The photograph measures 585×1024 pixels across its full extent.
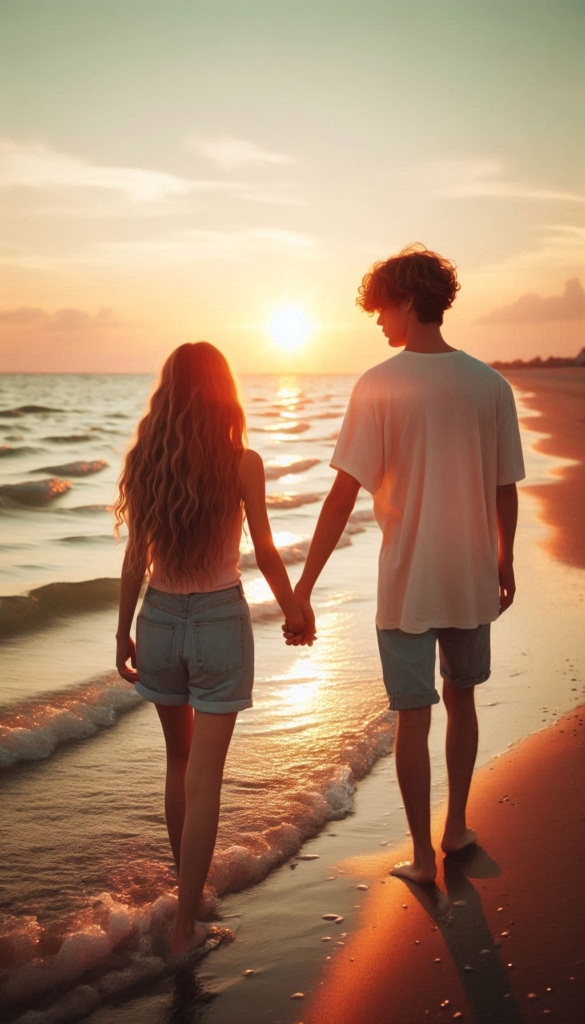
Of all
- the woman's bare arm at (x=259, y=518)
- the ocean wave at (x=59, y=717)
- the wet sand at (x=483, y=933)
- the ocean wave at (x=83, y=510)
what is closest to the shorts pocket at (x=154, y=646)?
the woman's bare arm at (x=259, y=518)

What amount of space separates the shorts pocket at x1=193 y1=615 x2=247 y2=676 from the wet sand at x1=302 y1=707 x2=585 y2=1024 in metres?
0.94

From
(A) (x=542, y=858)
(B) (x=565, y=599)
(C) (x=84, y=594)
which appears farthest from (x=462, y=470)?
(C) (x=84, y=594)

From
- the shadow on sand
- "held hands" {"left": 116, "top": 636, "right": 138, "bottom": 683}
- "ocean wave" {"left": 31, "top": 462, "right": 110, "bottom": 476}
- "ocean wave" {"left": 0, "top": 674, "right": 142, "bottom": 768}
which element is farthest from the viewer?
"ocean wave" {"left": 31, "top": 462, "right": 110, "bottom": 476}

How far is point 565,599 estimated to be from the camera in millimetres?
7492

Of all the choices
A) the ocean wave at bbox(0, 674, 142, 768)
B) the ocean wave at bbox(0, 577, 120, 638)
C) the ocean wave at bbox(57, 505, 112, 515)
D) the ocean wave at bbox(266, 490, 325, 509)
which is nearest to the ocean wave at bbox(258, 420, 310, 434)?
the ocean wave at bbox(266, 490, 325, 509)

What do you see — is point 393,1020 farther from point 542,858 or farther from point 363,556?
point 363,556

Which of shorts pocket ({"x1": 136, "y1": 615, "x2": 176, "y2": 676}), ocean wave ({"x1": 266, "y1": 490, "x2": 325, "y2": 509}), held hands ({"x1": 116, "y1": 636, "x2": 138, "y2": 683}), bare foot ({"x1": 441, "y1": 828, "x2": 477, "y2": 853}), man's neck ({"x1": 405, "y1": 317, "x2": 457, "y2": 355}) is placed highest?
man's neck ({"x1": 405, "y1": 317, "x2": 457, "y2": 355})

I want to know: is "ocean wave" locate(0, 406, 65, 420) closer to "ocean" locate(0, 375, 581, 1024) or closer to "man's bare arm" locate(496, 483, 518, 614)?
"ocean" locate(0, 375, 581, 1024)

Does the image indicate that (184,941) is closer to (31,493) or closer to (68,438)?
(31,493)

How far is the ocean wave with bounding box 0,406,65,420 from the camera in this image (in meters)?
37.6

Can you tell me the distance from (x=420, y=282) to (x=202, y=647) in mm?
1406

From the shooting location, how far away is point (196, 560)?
2855 mm

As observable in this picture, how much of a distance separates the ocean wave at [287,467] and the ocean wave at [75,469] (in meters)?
3.64

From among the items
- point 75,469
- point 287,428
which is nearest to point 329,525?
point 75,469
